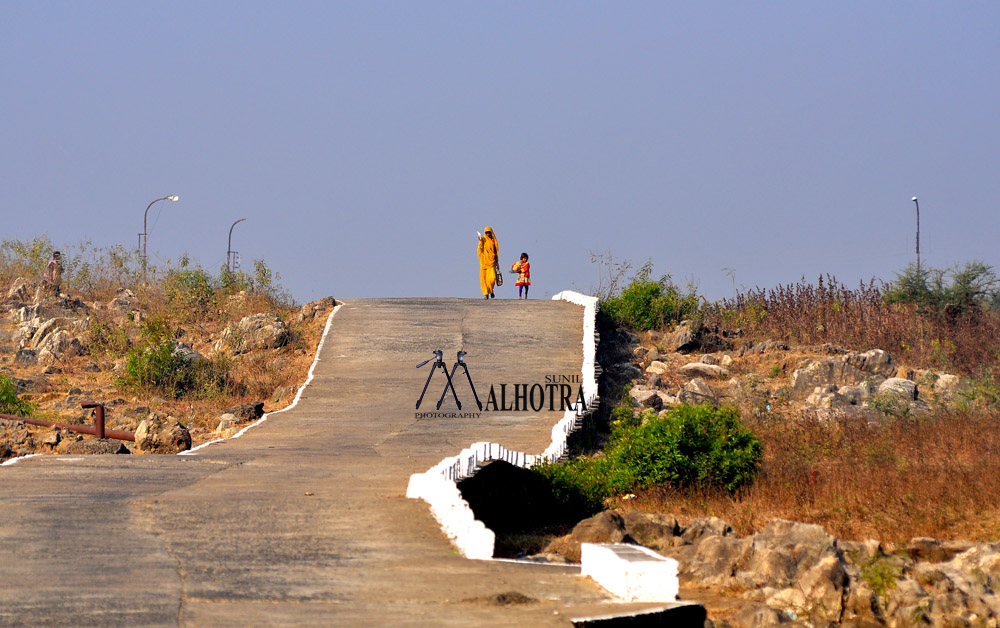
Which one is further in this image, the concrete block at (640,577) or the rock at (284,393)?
the rock at (284,393)

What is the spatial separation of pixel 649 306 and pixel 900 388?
285 inches

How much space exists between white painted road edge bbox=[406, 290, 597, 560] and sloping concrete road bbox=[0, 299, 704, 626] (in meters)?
0.17

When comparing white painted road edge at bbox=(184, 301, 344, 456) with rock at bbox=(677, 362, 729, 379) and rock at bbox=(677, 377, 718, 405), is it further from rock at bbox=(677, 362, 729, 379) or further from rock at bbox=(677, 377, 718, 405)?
rock at bbox=(677, 362, 729, 379)

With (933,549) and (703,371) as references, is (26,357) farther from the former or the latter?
(933,549)

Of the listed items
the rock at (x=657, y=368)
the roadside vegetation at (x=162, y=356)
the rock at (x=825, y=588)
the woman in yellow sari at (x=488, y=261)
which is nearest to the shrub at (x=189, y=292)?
the roadside vegetation at (x=162, y=356)

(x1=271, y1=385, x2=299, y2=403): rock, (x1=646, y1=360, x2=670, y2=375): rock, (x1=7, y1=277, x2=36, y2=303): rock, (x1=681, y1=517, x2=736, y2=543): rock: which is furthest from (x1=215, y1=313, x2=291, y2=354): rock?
(x1=681, y1=517, x2=736, y2=543): rock

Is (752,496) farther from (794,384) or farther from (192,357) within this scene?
(192,357)

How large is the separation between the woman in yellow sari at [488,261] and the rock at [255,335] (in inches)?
211

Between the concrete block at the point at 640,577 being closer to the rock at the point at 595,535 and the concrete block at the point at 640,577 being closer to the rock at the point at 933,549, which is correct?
the rock at the point at 595,535

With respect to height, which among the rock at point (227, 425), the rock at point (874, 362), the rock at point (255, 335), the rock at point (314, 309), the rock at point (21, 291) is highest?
the rock at point (21, 291)

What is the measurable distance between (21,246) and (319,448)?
19.6m

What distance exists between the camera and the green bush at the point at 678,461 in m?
13.4

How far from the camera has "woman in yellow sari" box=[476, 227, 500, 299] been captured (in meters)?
26.6

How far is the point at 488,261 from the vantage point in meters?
26.6
